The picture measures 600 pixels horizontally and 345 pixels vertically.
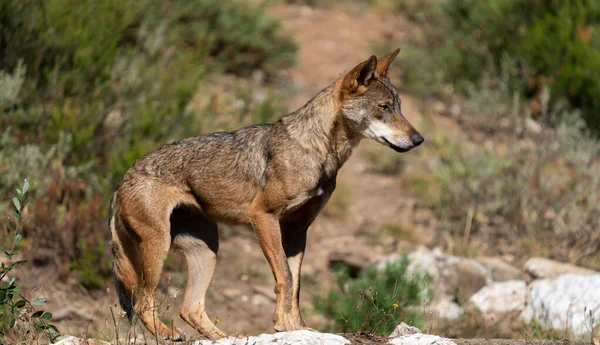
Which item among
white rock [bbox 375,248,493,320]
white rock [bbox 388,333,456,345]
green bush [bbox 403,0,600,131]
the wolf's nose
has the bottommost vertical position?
white rock [bbox 375,248,493,320]

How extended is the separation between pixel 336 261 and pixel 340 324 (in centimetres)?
218

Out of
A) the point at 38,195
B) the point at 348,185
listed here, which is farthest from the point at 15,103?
the point at 348,185

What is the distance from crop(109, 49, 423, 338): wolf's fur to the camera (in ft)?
20.2

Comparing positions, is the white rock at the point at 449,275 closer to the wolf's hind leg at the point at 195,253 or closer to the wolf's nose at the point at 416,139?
the wolf's hind leg at the point at 195,253

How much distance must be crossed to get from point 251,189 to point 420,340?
1.93 metres

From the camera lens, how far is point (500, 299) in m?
8.85

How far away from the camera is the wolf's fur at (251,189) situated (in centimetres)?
616

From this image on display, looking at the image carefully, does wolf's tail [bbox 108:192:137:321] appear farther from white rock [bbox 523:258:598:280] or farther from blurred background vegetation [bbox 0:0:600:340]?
white rock [bbox 523:258:598:280]

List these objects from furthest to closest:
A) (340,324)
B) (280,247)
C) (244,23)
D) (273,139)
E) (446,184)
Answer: (244,23) < (446,184) < (340,324) < (273,139) < (280,247)

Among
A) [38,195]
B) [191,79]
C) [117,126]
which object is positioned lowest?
[38,195]

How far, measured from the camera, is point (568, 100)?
13859 mm

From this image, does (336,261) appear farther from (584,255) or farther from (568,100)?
(568,100)

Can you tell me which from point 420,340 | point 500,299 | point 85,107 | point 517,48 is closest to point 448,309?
point 500,299

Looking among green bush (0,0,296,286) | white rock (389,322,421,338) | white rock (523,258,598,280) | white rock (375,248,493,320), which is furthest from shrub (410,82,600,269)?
white rock (389,322,421,338)
